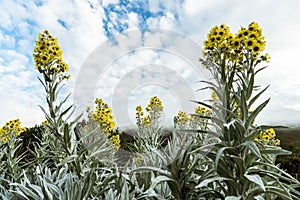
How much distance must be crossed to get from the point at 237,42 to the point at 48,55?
2.06 metres

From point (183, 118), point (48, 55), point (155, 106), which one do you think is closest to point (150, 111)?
point (155, 106)

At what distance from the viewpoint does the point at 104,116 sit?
10.6 feet

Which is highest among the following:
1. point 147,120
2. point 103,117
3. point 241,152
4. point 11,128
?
point 11,128

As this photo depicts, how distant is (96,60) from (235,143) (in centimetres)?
192

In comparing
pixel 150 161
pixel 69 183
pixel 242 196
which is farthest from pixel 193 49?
pixel 69 183

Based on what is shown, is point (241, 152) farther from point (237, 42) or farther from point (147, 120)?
point (147, 120)

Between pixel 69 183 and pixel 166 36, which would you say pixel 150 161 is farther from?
pixel 166 36

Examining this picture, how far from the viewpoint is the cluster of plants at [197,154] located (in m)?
1.55

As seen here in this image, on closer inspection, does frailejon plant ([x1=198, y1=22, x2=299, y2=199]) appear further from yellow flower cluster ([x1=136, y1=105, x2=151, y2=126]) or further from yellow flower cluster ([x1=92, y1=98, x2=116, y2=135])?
yellow flower cluster ([x1=136, y1=105, x2=151, y2=126])

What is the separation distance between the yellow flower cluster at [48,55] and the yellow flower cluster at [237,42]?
1680 millimetres

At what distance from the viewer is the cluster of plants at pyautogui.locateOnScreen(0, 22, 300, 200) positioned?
155 cm

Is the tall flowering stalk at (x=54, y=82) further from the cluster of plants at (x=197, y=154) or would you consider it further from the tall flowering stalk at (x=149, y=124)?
the tall flowering stalk at (x=149, y=124)

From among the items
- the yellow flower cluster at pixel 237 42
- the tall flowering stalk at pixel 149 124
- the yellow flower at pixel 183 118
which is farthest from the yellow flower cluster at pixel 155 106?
the yellow flower cluster at pixel 237 42

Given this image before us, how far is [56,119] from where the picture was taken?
96.5 inches
